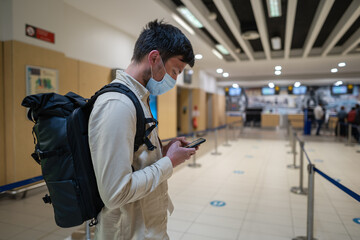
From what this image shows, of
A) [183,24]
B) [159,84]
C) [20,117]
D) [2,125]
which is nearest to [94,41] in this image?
[183,24]

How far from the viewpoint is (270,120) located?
18.5 metres

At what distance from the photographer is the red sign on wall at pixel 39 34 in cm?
402

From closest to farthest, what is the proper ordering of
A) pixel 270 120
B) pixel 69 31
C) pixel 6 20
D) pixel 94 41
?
1. pixel 6 20
2. pixel 69 31
3. pixel 94 41
4. pixel 270 120

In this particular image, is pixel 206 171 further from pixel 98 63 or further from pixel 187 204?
pixel 98 63

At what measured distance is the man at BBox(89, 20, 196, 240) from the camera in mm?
835

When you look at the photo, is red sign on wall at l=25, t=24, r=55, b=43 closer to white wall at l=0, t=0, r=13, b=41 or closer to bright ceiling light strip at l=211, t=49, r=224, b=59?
white wall at l=0, t=0, r=13, b=41

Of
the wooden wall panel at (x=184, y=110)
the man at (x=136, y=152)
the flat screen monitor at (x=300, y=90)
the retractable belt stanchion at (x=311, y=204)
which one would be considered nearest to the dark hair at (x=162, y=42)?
the man at (x=136, y=152)

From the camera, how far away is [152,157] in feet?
3.51

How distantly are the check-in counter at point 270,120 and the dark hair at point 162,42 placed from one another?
18.6 meters

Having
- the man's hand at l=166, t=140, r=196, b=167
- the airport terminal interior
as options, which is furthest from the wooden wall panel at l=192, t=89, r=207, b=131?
the man's hand at l=166, t=140, r=196, b=167

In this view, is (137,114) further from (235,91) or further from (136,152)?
(235,91)

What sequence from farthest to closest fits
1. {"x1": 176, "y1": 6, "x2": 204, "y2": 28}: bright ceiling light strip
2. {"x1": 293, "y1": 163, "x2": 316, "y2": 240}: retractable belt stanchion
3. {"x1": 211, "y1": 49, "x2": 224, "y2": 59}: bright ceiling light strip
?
{"x1": 211, "y1": 49, "x2": 224, "y2": 59}: bright ceiling light strip
{"x1": 176, "y1": 6, "x2": 204, "y2": 28}: bright ceiling light strip
{"x1": 293, "y1": 163, "x2": 316, "y2": 240}: retractable belt stanchion

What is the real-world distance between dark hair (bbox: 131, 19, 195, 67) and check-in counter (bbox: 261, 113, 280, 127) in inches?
733

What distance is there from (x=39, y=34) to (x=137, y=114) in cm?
418
